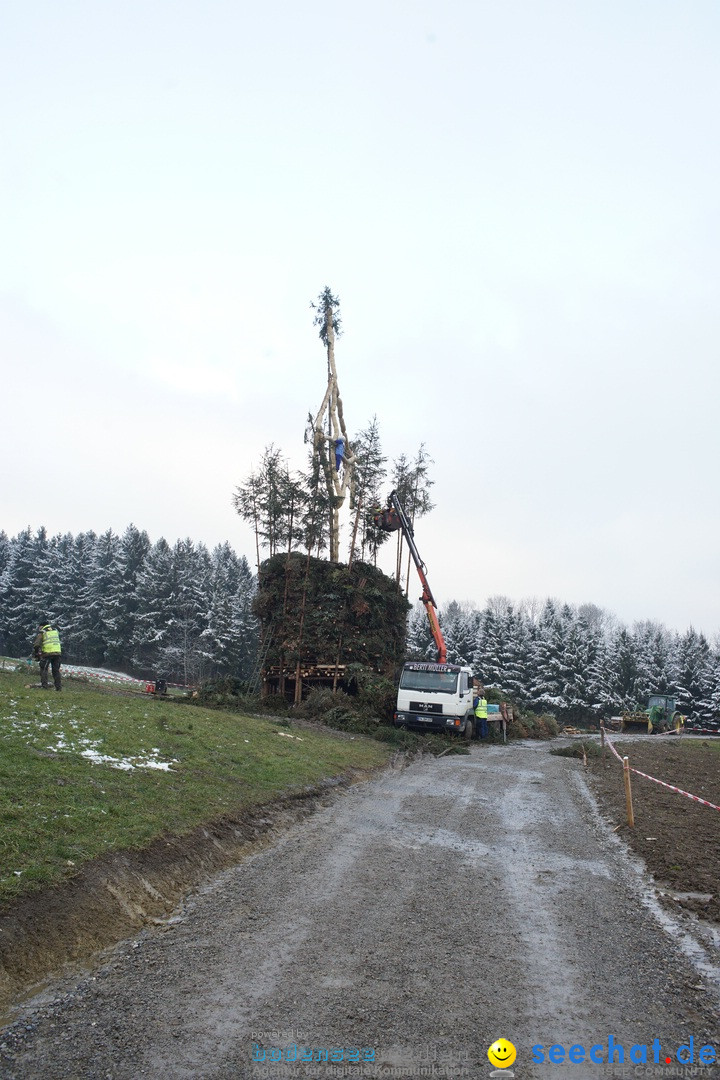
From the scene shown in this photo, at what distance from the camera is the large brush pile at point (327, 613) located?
31391 mm

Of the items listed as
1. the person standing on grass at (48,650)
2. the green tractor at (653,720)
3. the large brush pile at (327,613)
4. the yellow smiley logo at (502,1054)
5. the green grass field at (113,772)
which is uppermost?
the large brush pile at (327,613)

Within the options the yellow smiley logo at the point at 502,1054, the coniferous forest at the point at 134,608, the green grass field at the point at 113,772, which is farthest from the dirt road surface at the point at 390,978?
the coniferous forest at the point at 134,608

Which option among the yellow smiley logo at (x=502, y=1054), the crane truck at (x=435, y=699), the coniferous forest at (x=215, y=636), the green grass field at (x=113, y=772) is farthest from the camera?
the coniferous forest at (x=215, y=636)

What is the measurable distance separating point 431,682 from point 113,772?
16.9 meters

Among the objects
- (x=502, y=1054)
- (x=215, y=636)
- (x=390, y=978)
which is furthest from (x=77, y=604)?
(x=502, y=1054)

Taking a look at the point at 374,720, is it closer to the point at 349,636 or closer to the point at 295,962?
the point at 349,636

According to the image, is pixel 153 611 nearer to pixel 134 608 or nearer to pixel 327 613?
pixel 134 608

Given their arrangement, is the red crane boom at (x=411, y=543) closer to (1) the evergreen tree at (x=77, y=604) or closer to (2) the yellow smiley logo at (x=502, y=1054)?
(2) the yellow smiley logo at (x=502, y=1054)

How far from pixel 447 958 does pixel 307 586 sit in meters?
26.6

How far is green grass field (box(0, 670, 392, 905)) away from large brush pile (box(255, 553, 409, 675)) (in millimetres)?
12055

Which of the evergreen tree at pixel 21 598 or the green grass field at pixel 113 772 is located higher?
the evergreen tree at pixel 21 598

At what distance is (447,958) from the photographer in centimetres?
595

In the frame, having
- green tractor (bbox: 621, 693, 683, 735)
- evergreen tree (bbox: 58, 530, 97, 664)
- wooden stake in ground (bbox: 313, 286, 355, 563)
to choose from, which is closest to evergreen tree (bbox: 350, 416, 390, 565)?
wooden stake in ground (bbox: 313, 286, 355, 563)

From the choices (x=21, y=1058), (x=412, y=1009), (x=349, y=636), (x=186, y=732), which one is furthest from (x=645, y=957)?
(x=349, y=636)
